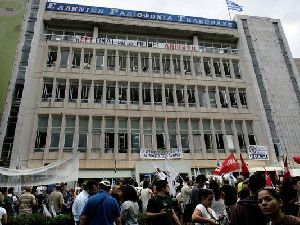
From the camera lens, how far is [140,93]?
33.2 meters

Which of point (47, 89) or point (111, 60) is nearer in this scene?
point (47, 89)

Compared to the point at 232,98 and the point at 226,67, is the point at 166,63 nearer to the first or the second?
the point at 226,67

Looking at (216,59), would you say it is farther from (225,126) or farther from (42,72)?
(42,72)

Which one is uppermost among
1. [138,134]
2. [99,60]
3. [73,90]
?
[99,60]

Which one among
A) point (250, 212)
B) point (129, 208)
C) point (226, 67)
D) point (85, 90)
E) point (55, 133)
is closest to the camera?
point (250, 212)

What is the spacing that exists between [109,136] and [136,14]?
630 inches

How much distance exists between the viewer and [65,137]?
30234 mm

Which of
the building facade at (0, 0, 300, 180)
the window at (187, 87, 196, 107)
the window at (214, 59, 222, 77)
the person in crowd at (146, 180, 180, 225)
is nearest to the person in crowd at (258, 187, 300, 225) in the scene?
the person in crowd at (146, 180, 180, 225)

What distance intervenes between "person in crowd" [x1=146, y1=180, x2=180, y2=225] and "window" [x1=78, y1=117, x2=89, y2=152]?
24.8 meters

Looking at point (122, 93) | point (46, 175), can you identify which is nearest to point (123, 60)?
point (122, 93)

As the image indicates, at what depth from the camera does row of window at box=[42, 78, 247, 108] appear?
31.8m

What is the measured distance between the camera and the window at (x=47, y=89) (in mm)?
31175

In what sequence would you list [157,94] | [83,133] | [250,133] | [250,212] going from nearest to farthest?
[250,212], [83,133], [157,94], [250,133]

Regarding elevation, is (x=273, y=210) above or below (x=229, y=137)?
below
